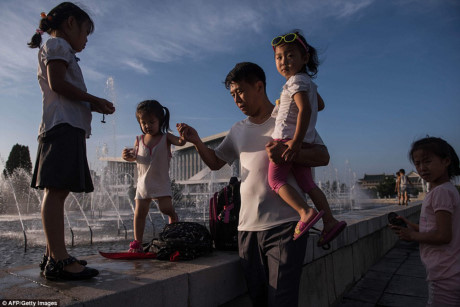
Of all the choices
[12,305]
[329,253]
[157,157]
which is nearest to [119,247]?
[157,157]

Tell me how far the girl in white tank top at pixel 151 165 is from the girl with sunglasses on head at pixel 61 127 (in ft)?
2.71

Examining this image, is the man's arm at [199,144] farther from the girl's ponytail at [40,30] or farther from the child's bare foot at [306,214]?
the girl's ponytail at [40,30]

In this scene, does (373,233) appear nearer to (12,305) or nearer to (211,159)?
(211,159)

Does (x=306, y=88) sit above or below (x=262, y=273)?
above

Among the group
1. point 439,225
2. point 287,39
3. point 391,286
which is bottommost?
point 391,286

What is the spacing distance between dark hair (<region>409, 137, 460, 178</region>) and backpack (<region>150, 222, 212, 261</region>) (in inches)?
53.4

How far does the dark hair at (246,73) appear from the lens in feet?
6.21

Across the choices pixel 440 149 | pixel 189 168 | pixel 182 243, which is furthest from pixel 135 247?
pixel 189 168

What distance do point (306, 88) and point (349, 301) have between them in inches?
86.6

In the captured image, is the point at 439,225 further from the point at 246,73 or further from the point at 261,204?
the point at 246,73

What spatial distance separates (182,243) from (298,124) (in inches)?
39.0

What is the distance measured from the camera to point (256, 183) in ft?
5.98

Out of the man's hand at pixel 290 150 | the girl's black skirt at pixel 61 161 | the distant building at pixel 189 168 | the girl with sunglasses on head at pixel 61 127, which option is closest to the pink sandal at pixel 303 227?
the man's hand at pixel 290 150

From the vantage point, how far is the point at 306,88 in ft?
5.95
